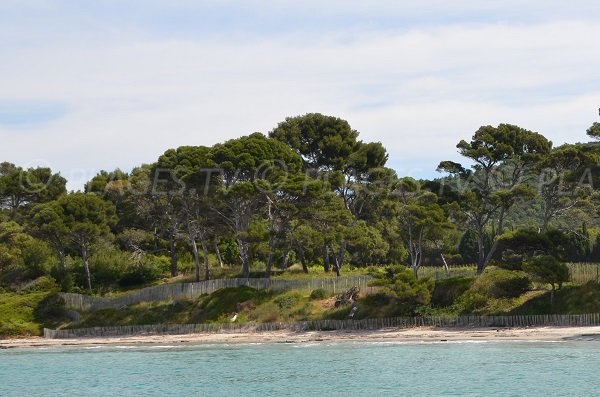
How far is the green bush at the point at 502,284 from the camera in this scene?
189 feet

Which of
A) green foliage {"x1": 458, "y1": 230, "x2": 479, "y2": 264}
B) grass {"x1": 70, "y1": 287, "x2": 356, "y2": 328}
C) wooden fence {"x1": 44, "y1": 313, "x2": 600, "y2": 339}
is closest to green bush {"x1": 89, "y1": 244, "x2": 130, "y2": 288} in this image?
grass {"x1": 70, "y1": 287, "x2": 356, "y2": 328}

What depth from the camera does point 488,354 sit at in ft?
167

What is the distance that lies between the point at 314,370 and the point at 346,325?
12208mm

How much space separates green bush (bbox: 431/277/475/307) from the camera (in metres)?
60.6

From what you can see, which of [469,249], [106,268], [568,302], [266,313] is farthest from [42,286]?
[469,249]

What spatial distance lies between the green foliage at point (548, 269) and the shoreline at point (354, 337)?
2748mm

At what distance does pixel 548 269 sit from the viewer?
55.1 meters

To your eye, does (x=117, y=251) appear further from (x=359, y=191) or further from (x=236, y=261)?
(x=359, y=191)

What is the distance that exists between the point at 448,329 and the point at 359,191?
973 inches

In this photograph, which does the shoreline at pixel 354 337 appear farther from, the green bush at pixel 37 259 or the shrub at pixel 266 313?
the green bush at pixel 37 259

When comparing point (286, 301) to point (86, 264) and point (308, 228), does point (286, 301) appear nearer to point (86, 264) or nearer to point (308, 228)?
point (308, 228)

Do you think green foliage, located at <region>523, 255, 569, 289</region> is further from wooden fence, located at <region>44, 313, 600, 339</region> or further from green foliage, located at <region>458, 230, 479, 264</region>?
green foliage, located at <region>458, 230, 479, 264</region>

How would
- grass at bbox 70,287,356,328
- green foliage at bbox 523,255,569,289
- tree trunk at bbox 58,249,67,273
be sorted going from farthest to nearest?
tree trunk at bbox 58,249,67,273
grass at bbox 70,287,356,328
green foliage at bbox 523,255,569,289

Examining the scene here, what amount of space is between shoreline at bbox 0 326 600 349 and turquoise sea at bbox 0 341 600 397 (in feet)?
3.66
